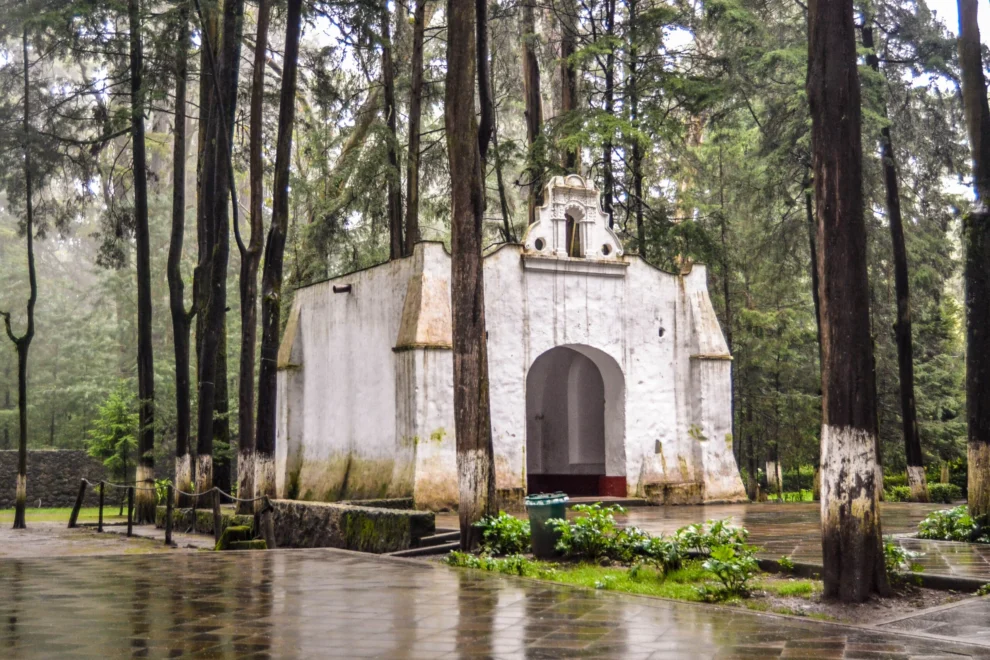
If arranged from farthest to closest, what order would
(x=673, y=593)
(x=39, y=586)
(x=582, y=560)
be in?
(x=582, y=560) → (x=39, y=586) → (x=673, y=593)

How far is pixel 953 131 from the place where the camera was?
23.0 metres

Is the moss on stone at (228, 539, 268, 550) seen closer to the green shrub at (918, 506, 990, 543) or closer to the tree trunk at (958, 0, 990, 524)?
the green shrub at (918, 506, 990, 543)

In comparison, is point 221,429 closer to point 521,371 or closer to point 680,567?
point 521,371

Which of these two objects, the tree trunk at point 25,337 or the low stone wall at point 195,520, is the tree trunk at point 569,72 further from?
the tree trunk at point 25,337

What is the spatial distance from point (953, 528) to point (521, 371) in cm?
790

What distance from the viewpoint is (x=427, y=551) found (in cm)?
1247

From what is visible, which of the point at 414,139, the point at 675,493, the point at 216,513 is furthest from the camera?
the point at 414,139

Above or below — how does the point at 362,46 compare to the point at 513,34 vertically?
below

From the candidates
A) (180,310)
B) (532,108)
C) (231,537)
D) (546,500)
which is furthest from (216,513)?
(532,108)

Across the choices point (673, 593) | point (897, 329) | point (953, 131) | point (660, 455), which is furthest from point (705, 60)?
point (673, 593)

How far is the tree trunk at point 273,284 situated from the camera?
1627cm

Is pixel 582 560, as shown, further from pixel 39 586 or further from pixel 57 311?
pixel 57 311

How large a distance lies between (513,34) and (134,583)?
20601 millimetres

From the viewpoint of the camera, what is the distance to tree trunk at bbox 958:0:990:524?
38.3ft
